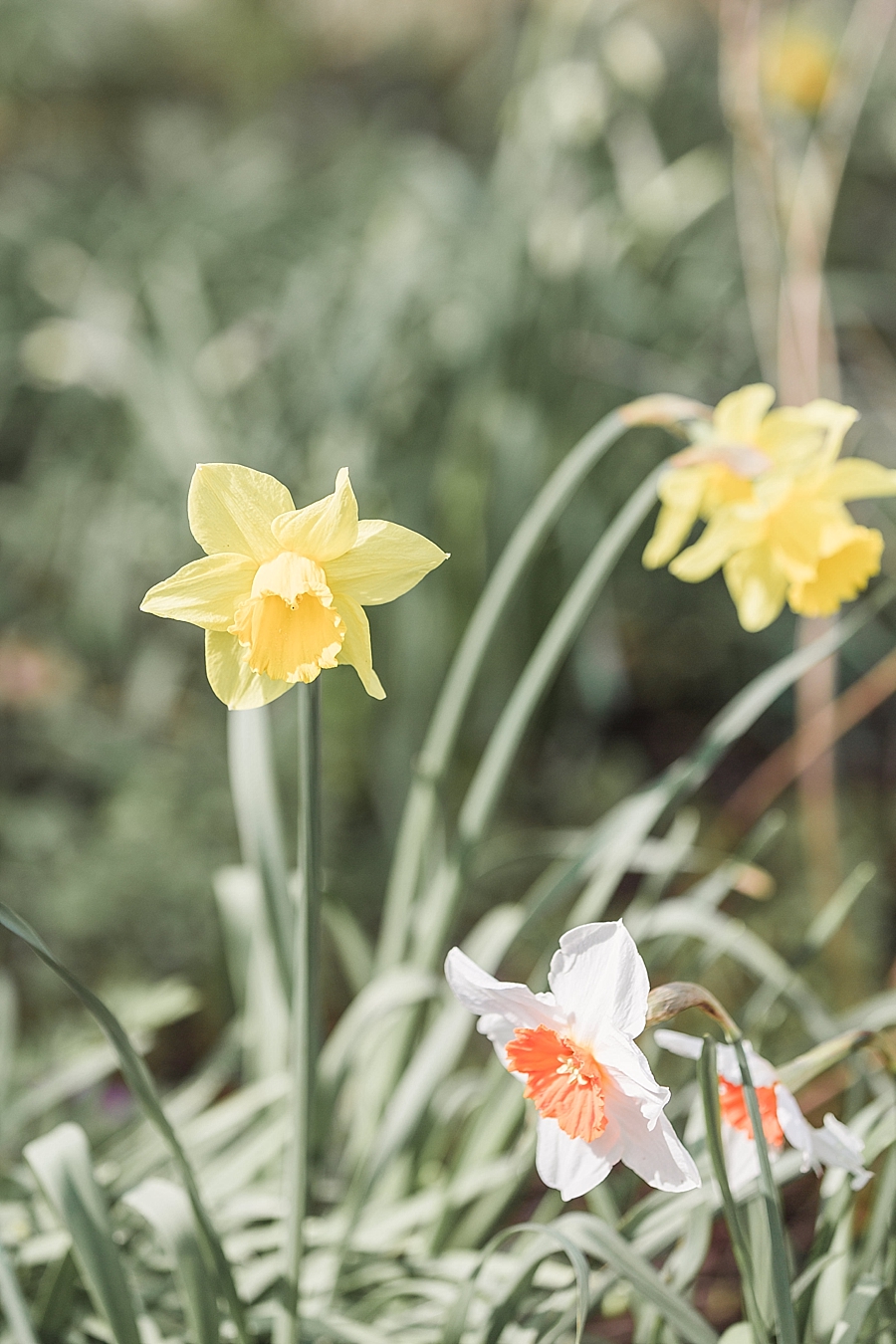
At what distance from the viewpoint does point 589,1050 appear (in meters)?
0.60

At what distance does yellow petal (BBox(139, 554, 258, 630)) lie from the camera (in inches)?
23.9

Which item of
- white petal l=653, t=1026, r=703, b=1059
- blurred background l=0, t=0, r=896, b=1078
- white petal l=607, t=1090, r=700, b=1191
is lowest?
white petal l=607, t=1090, r=700, b=1191

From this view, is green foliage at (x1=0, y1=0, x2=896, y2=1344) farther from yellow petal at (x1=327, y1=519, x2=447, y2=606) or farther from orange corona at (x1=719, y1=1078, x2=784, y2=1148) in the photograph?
yellow petal at (x1=327, y1=519, x2=447, y2=606)

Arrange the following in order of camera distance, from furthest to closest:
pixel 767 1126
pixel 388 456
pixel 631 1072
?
pixel 388 456 → pixel 767 1126 → pixel 631 1072

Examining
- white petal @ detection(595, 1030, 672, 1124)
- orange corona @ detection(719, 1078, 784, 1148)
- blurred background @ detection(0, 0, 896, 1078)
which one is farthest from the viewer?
blurred background @ detection(0, 0, 896, 1078)

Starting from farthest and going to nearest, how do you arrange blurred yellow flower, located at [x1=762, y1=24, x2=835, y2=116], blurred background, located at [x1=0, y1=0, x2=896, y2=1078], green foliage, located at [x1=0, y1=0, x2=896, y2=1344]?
blurred yellow flower, located at [x1=762, y1=24, x2=835, y2=116] → blurred background, located at [x1=0, y1=0, x2=896, y2=1078] → green foliage, located at [x1=0, y1=0, x2=896, y2=1344]

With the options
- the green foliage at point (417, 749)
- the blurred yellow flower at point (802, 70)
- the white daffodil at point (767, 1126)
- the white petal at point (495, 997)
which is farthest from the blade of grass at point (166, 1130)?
the blurred yellow flower at point (802, 70)

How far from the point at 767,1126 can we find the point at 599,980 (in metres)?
0.18

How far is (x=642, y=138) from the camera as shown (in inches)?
102

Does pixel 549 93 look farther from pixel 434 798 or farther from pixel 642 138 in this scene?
pixel 434 798

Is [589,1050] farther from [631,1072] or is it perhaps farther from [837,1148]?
[837,1148]

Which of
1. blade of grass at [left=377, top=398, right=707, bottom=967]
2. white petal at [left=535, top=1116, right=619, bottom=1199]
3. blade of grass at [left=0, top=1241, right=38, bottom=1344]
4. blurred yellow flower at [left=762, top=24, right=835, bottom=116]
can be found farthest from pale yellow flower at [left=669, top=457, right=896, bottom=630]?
blurred yellow flower at [left=762, top=24, right=835, bottom=116]

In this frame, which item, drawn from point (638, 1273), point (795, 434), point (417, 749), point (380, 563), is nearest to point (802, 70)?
point (417, 749)

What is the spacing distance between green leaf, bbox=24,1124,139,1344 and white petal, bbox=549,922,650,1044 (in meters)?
0.35
